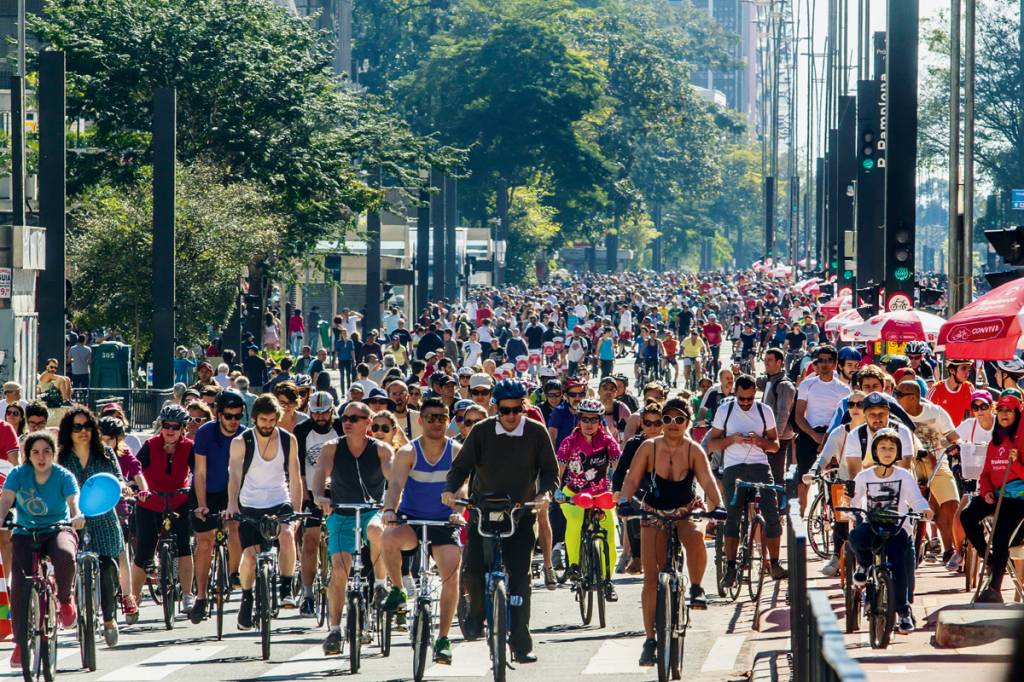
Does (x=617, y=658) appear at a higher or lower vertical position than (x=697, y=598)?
lower

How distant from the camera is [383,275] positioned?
58438 mm

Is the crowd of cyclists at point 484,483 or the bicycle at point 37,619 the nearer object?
the bicycle at point 37,619

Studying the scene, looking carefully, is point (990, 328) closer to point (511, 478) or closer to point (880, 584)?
point (880, 584)

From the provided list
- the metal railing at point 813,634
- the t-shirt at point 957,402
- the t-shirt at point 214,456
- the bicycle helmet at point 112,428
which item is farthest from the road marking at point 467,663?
the t-shirt at point 957,402

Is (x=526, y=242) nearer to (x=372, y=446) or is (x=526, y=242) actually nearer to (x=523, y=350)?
(x=523, y=350)

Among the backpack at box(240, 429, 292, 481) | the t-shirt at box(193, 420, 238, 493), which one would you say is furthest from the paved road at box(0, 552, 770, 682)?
the backpack at box(240, 429, 292, 481)

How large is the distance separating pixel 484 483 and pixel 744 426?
14.0 ft

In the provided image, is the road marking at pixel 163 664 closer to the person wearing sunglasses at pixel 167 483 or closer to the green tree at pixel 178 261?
the person wearing sunglasses at pixel 167 483

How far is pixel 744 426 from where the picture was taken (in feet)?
49.6

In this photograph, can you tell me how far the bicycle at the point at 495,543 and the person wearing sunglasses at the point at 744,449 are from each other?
13.5 ft

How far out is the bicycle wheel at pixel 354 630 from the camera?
12.0 meters

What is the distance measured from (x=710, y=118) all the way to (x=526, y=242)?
49042 mm

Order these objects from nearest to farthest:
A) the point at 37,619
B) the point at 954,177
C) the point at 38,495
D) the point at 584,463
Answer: the point at 37,619
the point at 38,495
the point at 584,463
the point at 954,177

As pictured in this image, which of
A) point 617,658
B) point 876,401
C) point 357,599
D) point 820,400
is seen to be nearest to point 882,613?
point 617,658
